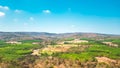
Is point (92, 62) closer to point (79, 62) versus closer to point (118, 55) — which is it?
point (79, 62)

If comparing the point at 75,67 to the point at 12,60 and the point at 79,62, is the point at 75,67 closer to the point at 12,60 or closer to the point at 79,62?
the point at 79,62

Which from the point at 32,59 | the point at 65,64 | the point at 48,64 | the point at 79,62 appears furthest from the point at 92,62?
the point at 32,59

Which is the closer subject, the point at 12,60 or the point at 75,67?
the point at 75,67

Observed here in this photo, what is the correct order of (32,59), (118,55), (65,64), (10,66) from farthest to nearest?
(118,55) → (32,59) → (65,64) → (10,66)

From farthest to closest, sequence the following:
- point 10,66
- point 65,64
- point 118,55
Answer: point 118,55, point 65,64, point 10,66

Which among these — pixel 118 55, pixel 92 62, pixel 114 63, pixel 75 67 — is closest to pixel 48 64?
pixel 75 67

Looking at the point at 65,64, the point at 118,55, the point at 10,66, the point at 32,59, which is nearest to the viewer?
the point at 10,66

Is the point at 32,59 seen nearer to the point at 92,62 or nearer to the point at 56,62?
the point at 56,62

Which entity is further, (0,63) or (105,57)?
(105,57)
